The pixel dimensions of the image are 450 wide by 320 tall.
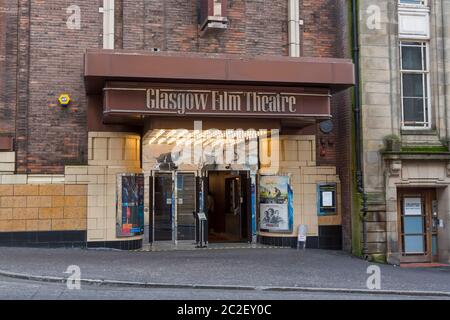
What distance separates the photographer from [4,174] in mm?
14422

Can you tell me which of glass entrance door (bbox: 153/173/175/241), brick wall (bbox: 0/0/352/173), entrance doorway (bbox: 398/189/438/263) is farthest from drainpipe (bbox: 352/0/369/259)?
glass entrance door (bbox: 153/173/175/241)

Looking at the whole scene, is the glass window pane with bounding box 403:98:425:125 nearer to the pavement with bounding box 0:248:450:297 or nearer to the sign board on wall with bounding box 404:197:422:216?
A: the sign board on wall with bounding box 404:197:422:216

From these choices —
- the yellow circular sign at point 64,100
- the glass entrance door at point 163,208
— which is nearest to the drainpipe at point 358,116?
the glass entrance door at point 163,208

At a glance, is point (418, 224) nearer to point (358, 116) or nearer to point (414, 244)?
point (414, 244)

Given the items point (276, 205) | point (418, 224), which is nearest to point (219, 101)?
point (276, 205)

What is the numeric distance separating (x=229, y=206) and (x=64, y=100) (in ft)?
21.7

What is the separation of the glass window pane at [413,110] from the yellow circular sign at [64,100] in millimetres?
9919

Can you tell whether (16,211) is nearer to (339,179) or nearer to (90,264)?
(90,264)

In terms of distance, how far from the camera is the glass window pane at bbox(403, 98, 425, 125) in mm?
16234

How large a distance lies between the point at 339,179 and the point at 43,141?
8.82 meters

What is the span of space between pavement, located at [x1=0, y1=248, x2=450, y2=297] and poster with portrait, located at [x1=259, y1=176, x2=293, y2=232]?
40.0 inches

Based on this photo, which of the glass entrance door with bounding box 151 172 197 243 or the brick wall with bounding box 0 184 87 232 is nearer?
the brick wall with bounding box 0 184 87 232

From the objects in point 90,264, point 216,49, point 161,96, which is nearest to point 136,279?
point 90,264

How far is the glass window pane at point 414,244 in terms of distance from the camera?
1600cm
